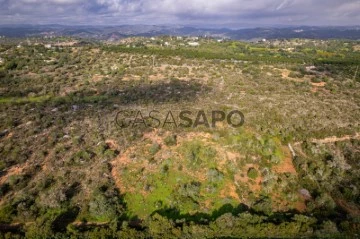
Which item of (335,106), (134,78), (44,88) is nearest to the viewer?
(335,106)

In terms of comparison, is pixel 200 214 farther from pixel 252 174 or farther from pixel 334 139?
pixel 334 139

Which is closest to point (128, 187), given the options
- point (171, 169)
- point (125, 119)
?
point (171, 169)

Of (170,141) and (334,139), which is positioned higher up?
(170,141)

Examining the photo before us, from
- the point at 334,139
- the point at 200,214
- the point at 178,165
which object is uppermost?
the point at 334,139

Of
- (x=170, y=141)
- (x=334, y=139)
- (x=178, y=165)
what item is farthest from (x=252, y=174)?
(x=334, y=139)

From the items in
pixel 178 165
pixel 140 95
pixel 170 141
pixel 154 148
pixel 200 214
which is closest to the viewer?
pixel 200 214

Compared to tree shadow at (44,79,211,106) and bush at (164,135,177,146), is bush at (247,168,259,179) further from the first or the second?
tree shadow at (44,79,211,106)

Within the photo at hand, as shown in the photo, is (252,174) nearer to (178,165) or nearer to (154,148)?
(178,165)

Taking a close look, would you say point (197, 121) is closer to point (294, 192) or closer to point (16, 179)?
point (294, 192)

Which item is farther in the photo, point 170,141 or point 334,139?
point 334,139

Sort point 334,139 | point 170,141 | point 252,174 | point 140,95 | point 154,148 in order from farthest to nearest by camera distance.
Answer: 1. point 140,95
2. point 334,139
3. point 170,141
4. point 154,148
5. point 252,174
